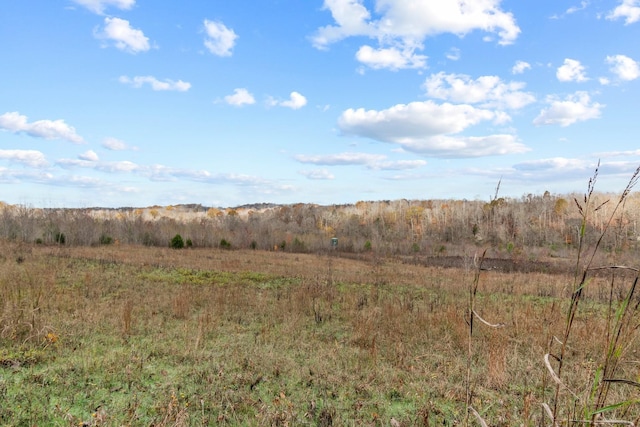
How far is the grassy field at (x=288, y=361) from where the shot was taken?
3588mm

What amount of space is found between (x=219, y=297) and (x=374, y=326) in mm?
4118

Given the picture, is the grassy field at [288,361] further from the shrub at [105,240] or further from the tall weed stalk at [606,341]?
the shrub at [105,240]

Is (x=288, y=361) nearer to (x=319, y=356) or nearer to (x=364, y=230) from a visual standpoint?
(x=319, y=356)

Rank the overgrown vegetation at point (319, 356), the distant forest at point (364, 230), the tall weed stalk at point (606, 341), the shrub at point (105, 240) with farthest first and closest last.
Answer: the shrub at point (105, 240), the distant forest at point (364, 230), the overgrown vegetation at point (319, 356), the tall weed stalk at point (606, 341)

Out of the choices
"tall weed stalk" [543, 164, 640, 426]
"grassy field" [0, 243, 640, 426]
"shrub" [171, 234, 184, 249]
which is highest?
"tall weed stalk" [543, 164, 640, 426]

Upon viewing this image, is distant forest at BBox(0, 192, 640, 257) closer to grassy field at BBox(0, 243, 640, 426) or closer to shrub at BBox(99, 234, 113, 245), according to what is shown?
shrub at BBox(99, 234, 113, 245)

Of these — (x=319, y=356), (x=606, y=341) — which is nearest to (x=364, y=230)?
(x=319, y=356)

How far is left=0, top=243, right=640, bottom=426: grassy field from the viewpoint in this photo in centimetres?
359

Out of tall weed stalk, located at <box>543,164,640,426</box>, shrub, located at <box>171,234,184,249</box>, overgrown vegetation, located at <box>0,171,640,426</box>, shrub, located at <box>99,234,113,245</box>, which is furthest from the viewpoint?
shrub, located at <box>171,234,184,249</box>

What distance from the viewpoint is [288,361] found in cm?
529

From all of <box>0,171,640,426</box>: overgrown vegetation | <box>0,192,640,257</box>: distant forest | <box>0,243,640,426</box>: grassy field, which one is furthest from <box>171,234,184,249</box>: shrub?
<box>0,243,640,426</box>: grassy field

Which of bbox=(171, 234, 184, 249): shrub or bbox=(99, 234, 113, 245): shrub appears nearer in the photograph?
bbox=(99, 234, 113, 245): shrub

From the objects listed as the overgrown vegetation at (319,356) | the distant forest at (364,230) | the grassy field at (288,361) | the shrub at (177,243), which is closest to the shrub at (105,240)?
the distant forest at (364,230)

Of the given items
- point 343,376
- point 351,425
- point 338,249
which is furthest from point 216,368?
point 338,249
